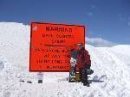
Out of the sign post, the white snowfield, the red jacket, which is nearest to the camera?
the white snowfield

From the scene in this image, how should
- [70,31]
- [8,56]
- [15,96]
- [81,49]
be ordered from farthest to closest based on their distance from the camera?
[8,56]
[70,31]
[81,49]
[15,96]

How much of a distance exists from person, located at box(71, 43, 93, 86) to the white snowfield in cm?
46

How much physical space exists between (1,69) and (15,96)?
5901 mm

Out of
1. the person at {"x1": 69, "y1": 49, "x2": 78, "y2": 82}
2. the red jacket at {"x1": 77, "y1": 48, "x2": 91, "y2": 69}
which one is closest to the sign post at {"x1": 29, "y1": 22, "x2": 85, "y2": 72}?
the person at {"x1": 69, "y1": 49, "x2": 78, "y2": 82}

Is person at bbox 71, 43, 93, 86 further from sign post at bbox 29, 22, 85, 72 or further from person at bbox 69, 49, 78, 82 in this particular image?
sign post at bbox 29, 22, 85, 72

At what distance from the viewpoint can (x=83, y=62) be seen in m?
19.1

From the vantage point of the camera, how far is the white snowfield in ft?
56.1

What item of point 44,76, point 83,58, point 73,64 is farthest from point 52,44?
point 44,76

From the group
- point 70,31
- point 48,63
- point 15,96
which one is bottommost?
point 15,96

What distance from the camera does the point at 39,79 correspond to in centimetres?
1947

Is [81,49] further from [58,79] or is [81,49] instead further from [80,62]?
[58,79]

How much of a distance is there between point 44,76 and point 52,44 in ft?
9.44

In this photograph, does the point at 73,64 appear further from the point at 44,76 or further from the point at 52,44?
the point at 44,76

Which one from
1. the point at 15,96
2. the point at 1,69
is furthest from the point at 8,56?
the point at 15,96
